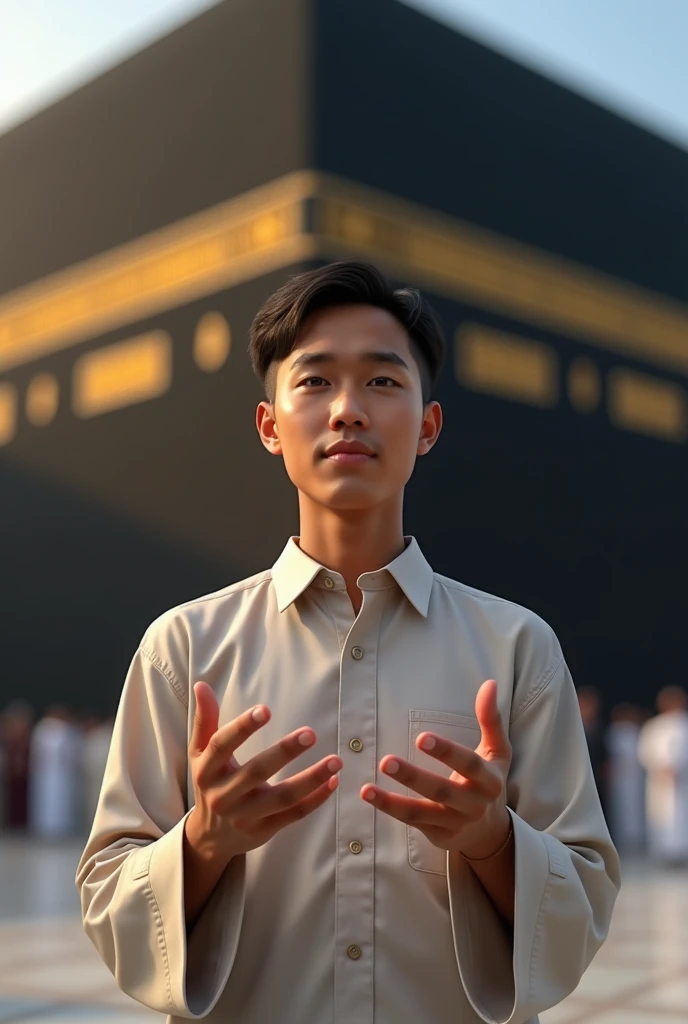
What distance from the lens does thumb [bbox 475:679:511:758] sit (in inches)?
45.2

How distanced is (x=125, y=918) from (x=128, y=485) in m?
11.4

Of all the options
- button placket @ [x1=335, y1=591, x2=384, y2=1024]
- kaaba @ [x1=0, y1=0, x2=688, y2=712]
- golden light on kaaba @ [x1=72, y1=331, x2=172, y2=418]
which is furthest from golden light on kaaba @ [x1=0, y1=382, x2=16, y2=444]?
button placket @ [x1=335, y1=591, x2=384, y2=1024]

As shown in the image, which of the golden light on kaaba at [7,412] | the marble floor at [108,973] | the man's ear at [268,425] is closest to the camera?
the man's ear at [268,425]

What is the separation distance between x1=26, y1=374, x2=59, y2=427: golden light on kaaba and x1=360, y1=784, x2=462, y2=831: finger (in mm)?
13116

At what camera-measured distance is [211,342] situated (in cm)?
1162

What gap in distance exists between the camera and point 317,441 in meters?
1.38

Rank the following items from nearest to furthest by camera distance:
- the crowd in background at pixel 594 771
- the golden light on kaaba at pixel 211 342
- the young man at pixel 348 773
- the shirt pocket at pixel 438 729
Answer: the young man at pixel 348 773 → the shirt pocket at pixel 438 729 → the crowd in background at pixel 594 771 → the golden light on kaaba at pixel 211 342

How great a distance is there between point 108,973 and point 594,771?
6390 mm

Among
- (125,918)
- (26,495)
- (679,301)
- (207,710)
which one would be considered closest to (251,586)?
(207,710)

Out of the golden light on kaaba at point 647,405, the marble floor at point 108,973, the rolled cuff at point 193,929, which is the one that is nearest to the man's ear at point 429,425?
the rolled cuff at point 193,929

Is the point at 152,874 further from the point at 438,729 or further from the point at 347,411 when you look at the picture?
the point at 347,411

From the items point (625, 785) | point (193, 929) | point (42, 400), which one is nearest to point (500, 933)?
point (193, 929)

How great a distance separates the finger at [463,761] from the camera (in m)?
1.07

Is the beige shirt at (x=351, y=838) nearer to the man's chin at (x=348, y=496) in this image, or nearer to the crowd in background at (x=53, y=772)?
the man's chin at (x=348, y=496)
